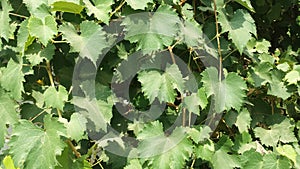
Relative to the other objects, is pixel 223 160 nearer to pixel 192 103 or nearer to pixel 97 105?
pixel 192 103

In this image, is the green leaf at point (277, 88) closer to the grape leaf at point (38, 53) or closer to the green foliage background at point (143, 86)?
the green foliage background at point (143, 86)

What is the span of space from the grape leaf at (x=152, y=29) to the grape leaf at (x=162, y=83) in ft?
0.27

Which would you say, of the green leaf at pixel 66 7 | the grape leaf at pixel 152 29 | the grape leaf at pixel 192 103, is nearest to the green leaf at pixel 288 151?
the grape leaf at pixel 192 103

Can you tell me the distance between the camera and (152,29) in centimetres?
162

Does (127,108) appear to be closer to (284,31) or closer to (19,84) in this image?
(19,84)

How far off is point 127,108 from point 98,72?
19cm

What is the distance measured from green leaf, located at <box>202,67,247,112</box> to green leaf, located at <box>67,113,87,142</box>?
0.43 meters

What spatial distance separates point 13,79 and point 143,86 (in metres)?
0.42

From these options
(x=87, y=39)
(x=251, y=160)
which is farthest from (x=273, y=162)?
(x=87, y=39)

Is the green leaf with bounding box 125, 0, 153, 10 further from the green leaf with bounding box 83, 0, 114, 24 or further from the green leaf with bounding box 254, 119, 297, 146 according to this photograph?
the green leaf with bounding box 254, 119, 297, 146

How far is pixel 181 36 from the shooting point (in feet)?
5.73

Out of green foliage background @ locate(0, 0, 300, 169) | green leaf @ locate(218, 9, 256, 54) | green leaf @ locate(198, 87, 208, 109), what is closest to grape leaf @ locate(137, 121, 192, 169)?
green foliage background @ locate(0, 0, 300, 169)

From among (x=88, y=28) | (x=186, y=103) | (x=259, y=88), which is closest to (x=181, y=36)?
(x=186, y=103)

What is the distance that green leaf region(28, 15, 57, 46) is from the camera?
1.52 m
